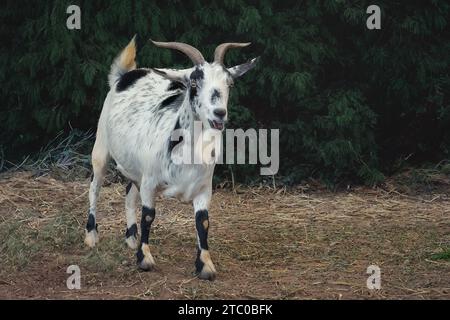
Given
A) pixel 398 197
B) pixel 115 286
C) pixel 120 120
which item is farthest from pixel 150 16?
pixel 115 286

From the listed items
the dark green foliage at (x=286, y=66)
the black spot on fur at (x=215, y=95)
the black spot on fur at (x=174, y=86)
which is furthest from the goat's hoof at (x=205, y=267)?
the dark green foliage at (x=286, y=66)

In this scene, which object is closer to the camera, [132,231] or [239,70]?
[239,70]

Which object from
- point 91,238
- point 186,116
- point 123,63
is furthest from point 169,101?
point 91,238

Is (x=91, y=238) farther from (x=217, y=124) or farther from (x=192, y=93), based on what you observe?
(x=217, y=124)

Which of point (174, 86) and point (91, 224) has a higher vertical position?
point (174, 86)

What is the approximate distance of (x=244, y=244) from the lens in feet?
25.6

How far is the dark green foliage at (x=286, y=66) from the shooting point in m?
9.91

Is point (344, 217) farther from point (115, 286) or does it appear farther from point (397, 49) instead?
point (115, 286)

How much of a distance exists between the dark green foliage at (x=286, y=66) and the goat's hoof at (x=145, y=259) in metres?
3.32

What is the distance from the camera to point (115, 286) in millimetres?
6438

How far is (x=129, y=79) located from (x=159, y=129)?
117cm

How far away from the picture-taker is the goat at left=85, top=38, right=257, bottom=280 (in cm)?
645

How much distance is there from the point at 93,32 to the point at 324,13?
109 inches

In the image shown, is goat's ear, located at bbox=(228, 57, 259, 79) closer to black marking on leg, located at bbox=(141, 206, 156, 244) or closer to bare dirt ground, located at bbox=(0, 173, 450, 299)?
black marking on leg, located at bbox=(141, 206, 156, 244)
